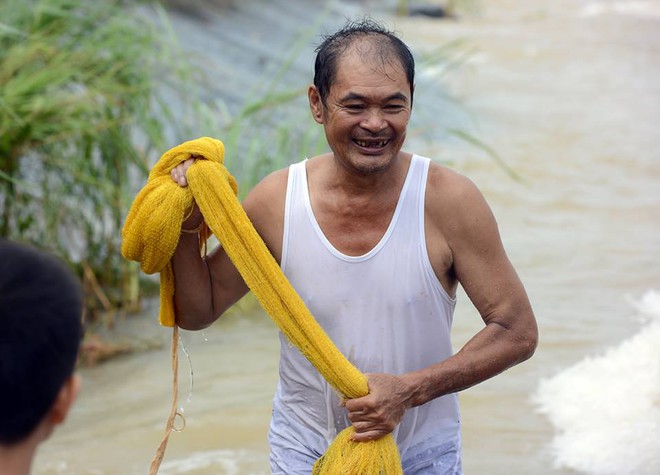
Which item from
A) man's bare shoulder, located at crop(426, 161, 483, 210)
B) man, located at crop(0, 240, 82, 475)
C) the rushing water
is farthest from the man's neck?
the rushing water

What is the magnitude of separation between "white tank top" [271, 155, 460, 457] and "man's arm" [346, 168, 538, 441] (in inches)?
2.3

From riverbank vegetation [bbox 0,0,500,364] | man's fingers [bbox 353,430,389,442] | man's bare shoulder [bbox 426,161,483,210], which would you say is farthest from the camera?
riverbank vegetation [bbox 0,0,500,364]

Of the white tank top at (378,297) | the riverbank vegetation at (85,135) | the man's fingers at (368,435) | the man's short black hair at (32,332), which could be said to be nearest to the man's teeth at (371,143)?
the white tank top at (378,297)

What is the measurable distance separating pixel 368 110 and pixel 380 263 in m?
0.38

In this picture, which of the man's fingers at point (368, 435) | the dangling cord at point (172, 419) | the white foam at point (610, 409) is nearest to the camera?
the man's fingers at point (368, 435)

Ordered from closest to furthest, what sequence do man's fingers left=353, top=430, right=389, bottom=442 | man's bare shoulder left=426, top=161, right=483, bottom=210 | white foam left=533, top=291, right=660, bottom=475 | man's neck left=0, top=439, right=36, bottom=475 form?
man's neck left=0, top=439, right=36, bottom=475 → man's fingers left=353, top=430, right=389, bottom=442 → man's bare shoulder left=426, top=161, right=483, bottom=210 → white foam left=533, top=291, right=660, bottom=475

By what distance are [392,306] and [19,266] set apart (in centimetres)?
127

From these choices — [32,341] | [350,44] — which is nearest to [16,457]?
[32,341]

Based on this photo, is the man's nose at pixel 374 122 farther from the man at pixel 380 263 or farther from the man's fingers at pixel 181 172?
the man's fingers at pixel 181 172

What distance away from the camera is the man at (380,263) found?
2.73m

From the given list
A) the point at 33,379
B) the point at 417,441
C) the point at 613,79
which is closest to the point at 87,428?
the point at 417,441

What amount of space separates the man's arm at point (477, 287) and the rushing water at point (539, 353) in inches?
71.9

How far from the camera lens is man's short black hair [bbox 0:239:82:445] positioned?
169cm

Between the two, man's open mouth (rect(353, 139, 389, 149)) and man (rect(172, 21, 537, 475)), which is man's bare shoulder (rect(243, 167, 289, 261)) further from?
man's open mouth (rect(353, 139, 389, 149))
